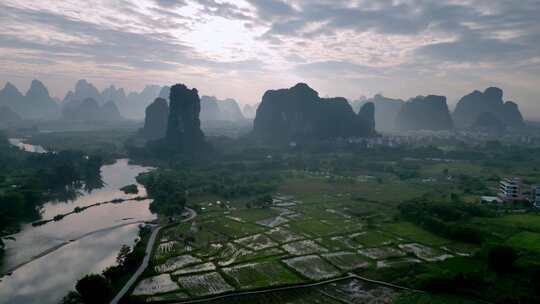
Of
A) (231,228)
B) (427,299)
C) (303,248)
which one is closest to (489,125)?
(231,228)

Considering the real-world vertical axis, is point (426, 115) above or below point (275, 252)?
above

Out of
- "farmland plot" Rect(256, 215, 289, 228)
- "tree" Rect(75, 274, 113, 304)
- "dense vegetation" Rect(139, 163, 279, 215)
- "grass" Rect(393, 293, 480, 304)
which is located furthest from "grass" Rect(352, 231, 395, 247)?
"tree" Rect(75, 274, 113, 304)

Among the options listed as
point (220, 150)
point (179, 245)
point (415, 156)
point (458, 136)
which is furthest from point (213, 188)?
point (458, 136)

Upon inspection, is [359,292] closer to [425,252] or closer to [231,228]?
[425,252]

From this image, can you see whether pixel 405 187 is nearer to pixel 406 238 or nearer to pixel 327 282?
pixel 406 238

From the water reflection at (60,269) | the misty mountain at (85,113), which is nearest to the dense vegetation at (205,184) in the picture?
the water reflection at (60,269)

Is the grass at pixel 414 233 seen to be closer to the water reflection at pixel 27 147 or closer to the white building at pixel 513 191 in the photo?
the white building at pixel 513 191

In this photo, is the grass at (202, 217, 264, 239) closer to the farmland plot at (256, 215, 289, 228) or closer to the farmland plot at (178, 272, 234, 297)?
the farmland plot at (256, 215, 289, 228)
